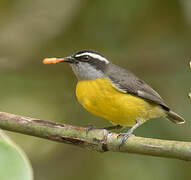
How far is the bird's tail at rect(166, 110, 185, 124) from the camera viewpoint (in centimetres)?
466

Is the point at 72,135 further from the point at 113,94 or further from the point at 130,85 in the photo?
the point at 130,85

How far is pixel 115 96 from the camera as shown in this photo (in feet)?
13.5

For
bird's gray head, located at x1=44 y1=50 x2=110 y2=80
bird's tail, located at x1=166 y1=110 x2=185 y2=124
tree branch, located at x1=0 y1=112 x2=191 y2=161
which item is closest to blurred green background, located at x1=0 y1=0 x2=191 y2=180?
bird's tail, located at x1=166 y1=110 x2=185 y2=124

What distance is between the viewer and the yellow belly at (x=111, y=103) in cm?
397

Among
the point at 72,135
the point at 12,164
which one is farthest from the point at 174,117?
the point at 12,164

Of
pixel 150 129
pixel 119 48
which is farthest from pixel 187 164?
pixel 119 48

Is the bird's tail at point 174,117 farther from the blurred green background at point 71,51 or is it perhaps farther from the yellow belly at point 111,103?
the yellow belly at point 111,103

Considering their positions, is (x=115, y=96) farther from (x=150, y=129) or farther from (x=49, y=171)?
(x=49, y=171)

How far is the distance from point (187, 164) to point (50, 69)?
2410mm

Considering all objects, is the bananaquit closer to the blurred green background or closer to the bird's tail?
the bird's tail

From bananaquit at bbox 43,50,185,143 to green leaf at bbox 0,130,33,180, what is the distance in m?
2.56

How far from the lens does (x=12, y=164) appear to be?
1160 millimetres

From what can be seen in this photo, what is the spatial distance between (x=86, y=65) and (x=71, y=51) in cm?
120

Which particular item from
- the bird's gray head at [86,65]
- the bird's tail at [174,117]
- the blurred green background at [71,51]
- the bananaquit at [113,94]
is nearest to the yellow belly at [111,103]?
the bananaquit at [113,94]
